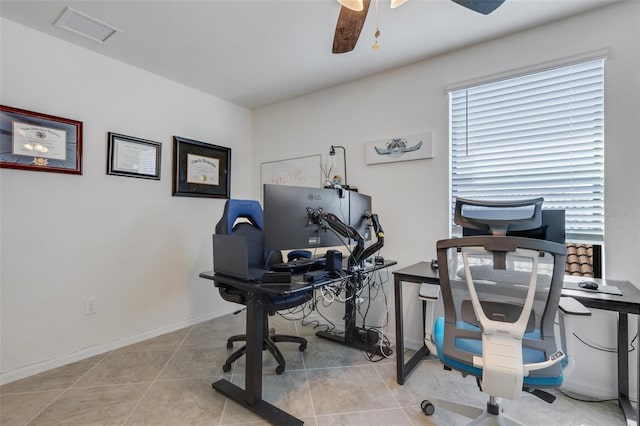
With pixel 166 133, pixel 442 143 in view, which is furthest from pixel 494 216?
pixel 166 133

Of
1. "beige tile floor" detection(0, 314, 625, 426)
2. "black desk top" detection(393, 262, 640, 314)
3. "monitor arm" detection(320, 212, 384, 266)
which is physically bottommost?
"beige tile floor" detection(0, 314, 625, 426)

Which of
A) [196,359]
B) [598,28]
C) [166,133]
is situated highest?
[598,28]

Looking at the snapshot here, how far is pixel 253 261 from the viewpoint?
7.89 feet

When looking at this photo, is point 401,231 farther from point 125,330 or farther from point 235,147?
point 125,330

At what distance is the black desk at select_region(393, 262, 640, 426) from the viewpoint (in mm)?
1361

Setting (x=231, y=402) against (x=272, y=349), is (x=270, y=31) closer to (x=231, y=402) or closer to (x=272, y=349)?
(x=272, y=349)

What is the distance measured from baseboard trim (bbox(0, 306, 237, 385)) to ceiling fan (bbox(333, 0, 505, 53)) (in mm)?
2842

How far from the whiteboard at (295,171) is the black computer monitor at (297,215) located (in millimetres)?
1266

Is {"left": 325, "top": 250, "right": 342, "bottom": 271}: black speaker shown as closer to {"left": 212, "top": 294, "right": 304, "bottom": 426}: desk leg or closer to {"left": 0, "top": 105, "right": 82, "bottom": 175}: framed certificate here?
{"left": 212, "top": 294, "right": 304, "bottom": 426}: desk leg

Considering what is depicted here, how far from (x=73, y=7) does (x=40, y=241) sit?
162 centimetres

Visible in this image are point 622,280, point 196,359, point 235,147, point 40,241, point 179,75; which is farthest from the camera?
point 235,147

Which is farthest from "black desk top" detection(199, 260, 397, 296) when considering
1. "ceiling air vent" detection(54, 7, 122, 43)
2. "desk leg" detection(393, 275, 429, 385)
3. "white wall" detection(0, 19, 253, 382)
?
"ceiling air vent" detection(54, 7, 122, 43)

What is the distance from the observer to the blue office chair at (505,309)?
1.14 metres

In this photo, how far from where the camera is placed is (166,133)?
281 cm
